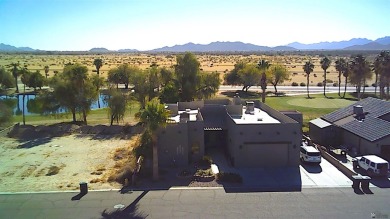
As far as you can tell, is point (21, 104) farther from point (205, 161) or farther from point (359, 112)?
point (359, 112)

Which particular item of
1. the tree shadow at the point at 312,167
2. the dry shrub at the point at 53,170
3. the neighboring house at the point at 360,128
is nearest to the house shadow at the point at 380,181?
the tree shadow at the point at 312,167

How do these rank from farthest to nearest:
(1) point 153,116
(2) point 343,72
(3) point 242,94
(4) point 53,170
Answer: (2) point 343,72 → (3) point 242,94 → (4) point 53,170 → (1) point 153,116

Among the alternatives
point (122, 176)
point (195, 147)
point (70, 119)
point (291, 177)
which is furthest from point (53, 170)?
point (70, 119)

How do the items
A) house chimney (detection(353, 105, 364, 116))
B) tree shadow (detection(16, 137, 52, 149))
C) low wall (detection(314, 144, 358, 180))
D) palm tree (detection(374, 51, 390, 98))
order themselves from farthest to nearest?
palm tree (detection(374, 51, 390, 98)) → tree shadow (detection(16, 137, 52, 149)) → house chimney (detection(353, 105, 364, 116)) → low wall (detection(314, 144, 358, 180))

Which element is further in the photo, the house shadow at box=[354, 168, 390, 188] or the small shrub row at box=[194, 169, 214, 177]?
the small shrub row at box=[194, 169, 214, 177]

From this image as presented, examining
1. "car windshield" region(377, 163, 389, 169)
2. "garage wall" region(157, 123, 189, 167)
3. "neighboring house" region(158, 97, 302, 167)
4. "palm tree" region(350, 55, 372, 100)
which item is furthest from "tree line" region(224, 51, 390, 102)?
"car windshield" region(377, 163, 389, 169)

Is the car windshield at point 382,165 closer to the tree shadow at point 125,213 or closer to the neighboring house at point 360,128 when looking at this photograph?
the neighboring house at point 360,128

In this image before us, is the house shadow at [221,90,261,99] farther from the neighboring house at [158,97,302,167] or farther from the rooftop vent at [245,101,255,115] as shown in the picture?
the neighboring house at [158,97,302,167]
